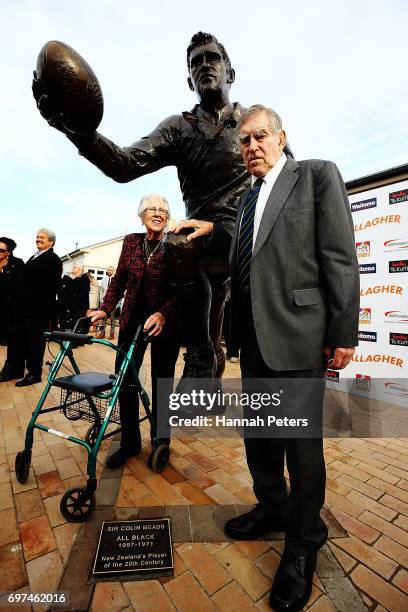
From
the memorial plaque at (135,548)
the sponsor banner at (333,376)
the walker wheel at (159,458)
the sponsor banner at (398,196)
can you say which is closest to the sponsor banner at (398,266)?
the sponsor banner at (398,196)

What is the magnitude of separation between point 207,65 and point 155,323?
1912mm

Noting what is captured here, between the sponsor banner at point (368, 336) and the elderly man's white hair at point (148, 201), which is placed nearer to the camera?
the elderly man's white hair at point (148, 201)

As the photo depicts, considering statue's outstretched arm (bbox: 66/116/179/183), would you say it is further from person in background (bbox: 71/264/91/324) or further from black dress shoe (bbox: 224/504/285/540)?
person in background (bbox: 71/264/91/324)

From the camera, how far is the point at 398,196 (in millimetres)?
3969

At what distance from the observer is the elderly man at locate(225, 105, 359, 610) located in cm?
133

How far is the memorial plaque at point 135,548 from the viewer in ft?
4.72

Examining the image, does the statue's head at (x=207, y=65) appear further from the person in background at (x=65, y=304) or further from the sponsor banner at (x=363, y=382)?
the person in background at (x=65, y=304)

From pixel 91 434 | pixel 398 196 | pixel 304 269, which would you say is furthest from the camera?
pixel 398 196

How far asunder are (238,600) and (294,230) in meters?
1.58

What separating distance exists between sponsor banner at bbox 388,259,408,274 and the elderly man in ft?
10.3

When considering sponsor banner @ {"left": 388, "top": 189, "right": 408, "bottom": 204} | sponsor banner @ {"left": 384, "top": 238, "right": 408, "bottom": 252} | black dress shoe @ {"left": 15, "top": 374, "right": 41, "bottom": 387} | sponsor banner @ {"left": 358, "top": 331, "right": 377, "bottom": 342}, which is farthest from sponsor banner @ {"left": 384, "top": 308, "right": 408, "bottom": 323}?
black dress shoe @ {"left": 15, "top": 374, "right": 41, "bottom": 387}

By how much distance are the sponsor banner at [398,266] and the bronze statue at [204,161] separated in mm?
2636

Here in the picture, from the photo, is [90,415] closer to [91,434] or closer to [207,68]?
[91,434]

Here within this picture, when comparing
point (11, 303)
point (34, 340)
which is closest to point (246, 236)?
point (34, 340)
